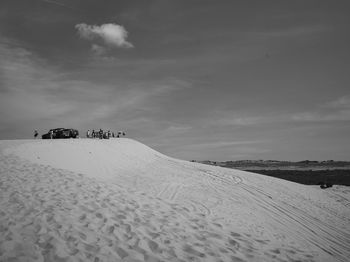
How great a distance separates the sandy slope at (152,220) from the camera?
20.9 ft

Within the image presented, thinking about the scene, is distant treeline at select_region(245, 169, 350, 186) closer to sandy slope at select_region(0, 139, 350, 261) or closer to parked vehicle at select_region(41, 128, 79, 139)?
sandy slope at select_region(0, 139, 350, 261)

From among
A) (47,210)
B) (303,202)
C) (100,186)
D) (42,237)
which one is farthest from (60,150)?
(303,202)

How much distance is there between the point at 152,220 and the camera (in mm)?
8242

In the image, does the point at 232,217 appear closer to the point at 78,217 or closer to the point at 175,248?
the point at 175,248

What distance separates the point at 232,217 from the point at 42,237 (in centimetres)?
813

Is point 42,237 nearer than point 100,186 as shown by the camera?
Yes

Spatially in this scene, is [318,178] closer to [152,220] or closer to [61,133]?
[61,133]

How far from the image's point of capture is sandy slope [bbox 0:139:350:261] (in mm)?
6363

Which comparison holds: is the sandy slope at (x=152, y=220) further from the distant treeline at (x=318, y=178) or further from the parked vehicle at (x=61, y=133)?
the distant treeline at (x=318, y=178)

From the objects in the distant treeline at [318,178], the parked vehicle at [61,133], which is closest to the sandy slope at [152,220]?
→ the parked vehicle at [61,133]

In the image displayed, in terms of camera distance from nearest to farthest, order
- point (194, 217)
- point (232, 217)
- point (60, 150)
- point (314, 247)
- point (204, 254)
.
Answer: point (204, 254) → point (194, 217) → point (314, 247) → point (232, 217) → point (60, 150)

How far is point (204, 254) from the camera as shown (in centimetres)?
647

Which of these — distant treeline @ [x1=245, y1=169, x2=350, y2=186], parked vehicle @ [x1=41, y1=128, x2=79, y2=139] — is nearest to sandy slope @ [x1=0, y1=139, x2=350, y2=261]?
parked vehicle @ [x1=41, y1=128, x2=79, y2=139]

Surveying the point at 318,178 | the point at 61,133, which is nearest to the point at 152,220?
the point at 61,133
